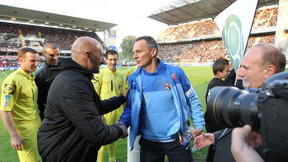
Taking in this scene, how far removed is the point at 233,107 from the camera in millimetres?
878

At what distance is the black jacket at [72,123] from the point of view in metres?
1.31

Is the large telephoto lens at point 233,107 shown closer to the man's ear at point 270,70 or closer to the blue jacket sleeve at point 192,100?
the man's ear at point 270,70

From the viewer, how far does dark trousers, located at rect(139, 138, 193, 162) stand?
194 centimetres

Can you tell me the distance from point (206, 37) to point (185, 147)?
44.5 m

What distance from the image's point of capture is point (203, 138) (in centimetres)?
168

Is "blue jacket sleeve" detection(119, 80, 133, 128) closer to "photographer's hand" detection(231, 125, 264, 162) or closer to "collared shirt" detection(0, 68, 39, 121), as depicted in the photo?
"photographer's hand" detection(231, 125, 264, 162)

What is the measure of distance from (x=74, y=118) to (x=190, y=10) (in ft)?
148

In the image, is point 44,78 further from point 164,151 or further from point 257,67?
point 257,67

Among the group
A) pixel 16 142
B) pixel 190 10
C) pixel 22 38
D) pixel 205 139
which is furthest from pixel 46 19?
pixel 205 139

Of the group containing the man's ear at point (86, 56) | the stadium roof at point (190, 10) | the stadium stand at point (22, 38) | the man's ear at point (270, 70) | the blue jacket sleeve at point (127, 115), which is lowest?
the blue jacket sleeve at point (127, 115)

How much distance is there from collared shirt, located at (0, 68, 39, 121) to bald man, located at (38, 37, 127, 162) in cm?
111

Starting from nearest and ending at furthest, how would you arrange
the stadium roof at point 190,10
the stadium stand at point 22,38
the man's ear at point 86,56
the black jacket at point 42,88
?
the man's ear at point 86,56 < the black jacket at point 42,88 < the stadium roof at point 190,10 < the stadium stand at point 22,38

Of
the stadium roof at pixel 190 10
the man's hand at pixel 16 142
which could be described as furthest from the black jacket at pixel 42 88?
the stadium roof at pixel 190 10

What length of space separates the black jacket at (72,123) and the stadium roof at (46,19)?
134ft
